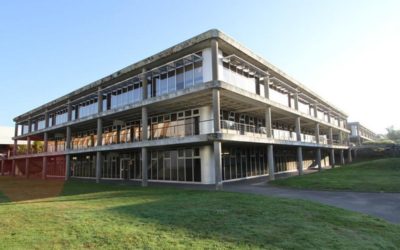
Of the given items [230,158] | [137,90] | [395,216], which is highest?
[137,90]

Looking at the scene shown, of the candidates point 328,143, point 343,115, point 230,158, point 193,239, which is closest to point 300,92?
point 328,143

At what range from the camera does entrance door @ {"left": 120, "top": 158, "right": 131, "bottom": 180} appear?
30344 millimetres

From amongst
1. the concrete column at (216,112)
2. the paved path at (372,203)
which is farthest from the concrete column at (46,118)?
the paved path at (372,203)

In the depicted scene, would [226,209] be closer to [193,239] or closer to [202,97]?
[193,239]

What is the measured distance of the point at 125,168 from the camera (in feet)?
101

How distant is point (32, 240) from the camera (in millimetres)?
6820

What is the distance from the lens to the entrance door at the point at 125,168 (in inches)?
1195

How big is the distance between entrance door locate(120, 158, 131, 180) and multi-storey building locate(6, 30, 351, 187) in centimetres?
11

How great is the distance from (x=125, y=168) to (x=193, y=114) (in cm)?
1169

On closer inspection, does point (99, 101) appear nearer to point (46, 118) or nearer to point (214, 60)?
point (214, 60)

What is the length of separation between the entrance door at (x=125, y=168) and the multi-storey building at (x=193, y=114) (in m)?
0.11

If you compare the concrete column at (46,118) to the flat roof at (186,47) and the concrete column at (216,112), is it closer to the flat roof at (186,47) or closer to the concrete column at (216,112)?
the flat roof at (186,47)

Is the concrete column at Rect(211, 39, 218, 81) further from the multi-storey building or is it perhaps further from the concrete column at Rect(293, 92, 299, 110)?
the concrete column at Rect(293, 92, 299, 110)

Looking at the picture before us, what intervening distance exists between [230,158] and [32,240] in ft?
63.6
